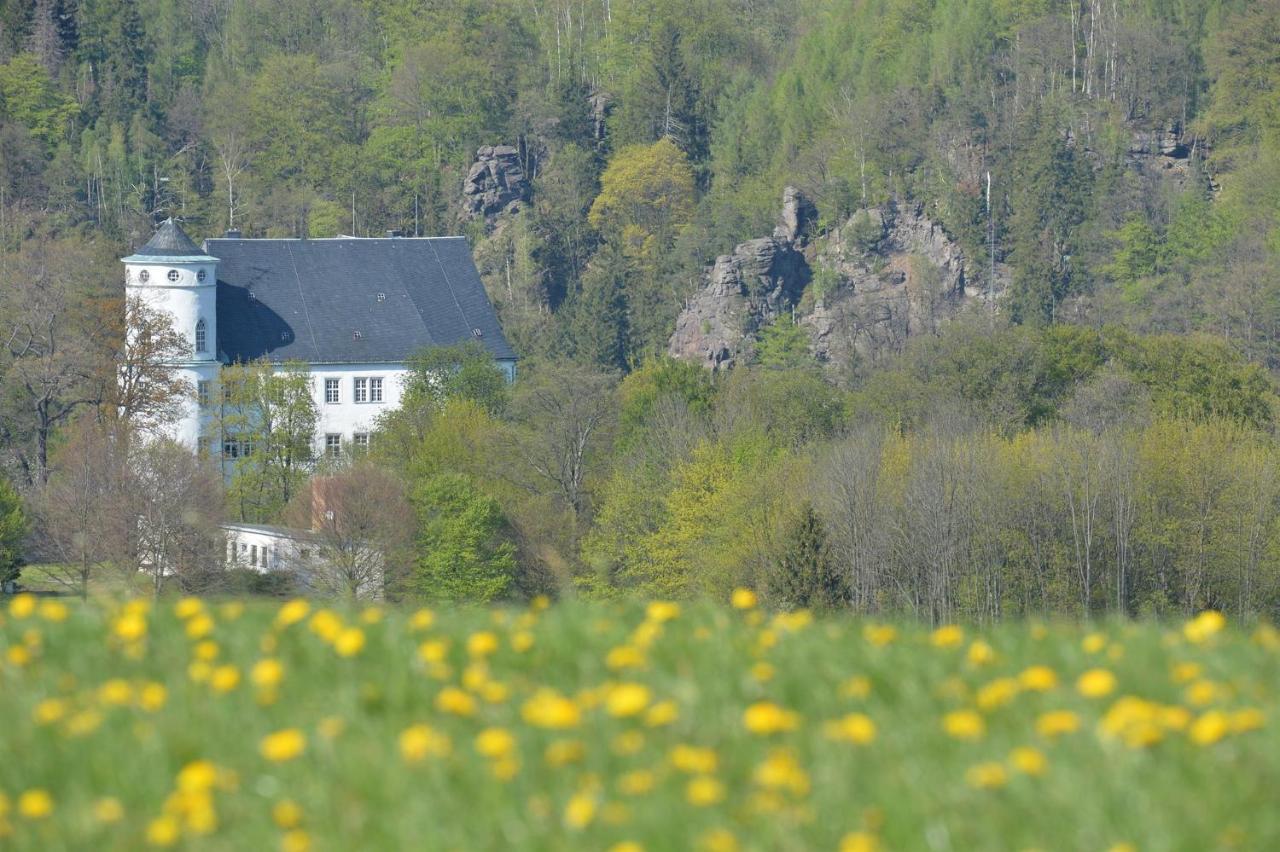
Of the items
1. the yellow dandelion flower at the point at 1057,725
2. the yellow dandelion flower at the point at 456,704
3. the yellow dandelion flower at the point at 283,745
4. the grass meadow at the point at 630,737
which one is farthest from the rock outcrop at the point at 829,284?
the yellow dandelion flower at the point at 283,745

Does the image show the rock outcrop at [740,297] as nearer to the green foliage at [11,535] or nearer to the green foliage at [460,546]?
the green foliage at [460,546]

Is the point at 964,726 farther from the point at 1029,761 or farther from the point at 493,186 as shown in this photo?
the point at 493,186

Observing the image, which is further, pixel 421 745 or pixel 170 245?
pixel 170 245

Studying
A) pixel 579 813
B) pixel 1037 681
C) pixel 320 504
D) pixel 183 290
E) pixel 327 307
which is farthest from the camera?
pixel 327 307

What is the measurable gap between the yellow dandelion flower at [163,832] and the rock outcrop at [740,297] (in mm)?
90057

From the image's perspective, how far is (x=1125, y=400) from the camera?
2440 inches

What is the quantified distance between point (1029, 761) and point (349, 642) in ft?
9.16

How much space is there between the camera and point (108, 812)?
6789 mm

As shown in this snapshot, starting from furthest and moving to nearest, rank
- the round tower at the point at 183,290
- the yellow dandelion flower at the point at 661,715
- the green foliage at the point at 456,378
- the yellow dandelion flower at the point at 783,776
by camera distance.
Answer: the round tower at the point at 183,290 < the green foliage at the point at 456,378 < the yellow dandelion flower at the point at 661,715 < the yellow dandelion flower at the point at 783,776

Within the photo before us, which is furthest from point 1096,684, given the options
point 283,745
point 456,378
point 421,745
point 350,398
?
point 350,398

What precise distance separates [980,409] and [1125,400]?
4.19 m

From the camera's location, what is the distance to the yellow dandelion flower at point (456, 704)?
7648 millimetres

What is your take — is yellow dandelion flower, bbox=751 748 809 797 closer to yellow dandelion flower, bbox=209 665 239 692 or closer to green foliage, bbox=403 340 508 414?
yellow dandelion flower, bbox=209 665 239 692

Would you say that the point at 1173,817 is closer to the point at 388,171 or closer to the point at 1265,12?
the point at 1265,12
